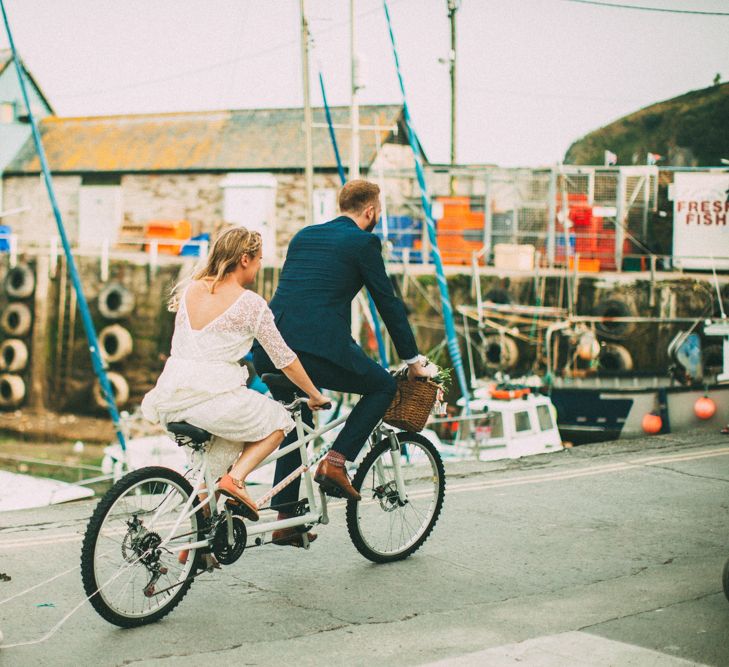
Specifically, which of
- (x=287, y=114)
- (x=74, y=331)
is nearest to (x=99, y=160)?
(x=287, y=114)

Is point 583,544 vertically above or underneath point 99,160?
underneath

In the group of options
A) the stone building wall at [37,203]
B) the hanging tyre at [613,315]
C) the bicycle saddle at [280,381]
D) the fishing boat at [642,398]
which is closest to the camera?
the bicycle saddle at [280,381]

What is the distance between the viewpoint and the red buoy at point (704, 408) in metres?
18.1

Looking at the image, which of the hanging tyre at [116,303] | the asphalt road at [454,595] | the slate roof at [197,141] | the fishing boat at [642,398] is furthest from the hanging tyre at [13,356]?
the asphalt road at [454,595]

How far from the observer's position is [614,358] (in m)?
26.7

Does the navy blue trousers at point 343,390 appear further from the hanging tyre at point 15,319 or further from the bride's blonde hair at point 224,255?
the hanging tyre at point 15,319

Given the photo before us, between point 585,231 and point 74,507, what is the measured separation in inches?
1053

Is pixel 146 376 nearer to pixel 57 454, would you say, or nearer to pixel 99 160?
pixel 57 454

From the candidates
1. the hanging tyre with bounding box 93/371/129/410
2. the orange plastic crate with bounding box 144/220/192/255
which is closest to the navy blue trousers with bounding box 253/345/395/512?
the hanging tyre with bounding box 93/371/129/410

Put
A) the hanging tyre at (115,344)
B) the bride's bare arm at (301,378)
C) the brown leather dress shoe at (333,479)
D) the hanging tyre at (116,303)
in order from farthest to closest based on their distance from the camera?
1. the hanging tyre at (116,303)
2. the hanging tyre at (115,344)
3. the brown leather dress shoe at (333,479)
4. the bride's bare arm at (301,378)

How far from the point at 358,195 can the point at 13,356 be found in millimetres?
29460

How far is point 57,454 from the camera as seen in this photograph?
86.2ft

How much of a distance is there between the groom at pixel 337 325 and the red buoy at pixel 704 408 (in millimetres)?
14331

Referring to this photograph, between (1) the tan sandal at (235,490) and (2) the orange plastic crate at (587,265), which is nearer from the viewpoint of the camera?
(1) the tan sandal at (235,490)
